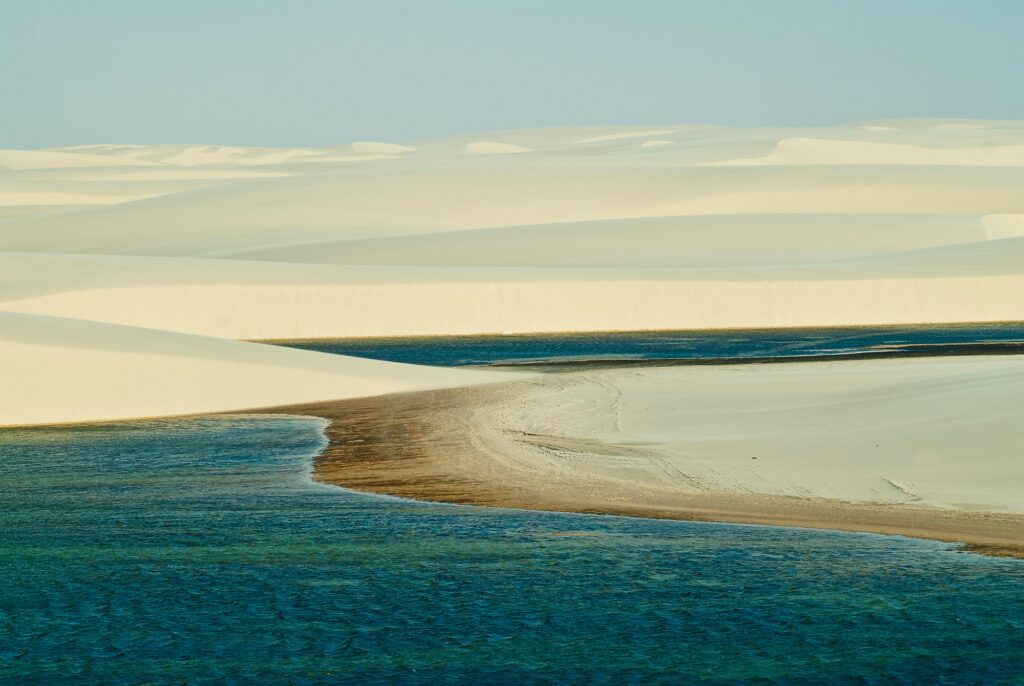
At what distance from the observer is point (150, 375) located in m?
23.6

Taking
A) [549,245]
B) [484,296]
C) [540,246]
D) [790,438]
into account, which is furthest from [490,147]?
[790,438]

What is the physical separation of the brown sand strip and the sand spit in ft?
0.09

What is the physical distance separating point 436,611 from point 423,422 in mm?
10398

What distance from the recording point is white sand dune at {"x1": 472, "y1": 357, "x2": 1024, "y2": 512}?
14891mm

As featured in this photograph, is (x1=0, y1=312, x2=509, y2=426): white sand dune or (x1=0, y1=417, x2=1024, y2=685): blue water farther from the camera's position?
(x1=0, y1=312, x2=509, y2=426): white sand dune

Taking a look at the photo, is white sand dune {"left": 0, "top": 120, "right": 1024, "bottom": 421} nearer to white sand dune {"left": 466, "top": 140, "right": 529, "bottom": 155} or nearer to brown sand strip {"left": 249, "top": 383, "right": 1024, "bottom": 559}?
brown sand strip {"left": 249, "top": 383, "right": 1024, "bottom": 559}

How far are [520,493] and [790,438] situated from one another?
399cm

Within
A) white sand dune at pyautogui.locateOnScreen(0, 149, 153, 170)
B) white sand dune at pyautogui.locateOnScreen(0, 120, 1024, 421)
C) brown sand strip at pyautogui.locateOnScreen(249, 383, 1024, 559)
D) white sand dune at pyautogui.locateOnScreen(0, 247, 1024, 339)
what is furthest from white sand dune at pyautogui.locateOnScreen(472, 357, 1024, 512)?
white sand dune at pyautogui.locateOnScreen(0, 149, 153, 170)

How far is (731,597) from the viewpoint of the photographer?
1098 centimetres

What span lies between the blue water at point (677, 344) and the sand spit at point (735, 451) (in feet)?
30.8

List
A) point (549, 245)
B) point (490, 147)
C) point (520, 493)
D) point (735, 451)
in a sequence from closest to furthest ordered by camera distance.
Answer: point (520, 493) < point (735, 451) < point (549, 245) < point (490, 147)

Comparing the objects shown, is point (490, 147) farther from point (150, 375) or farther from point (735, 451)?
point (735, 451)

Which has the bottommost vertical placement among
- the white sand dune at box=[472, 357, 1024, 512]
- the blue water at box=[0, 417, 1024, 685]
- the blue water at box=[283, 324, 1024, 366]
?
the blue water at box=[0, 417, 1024, 685]

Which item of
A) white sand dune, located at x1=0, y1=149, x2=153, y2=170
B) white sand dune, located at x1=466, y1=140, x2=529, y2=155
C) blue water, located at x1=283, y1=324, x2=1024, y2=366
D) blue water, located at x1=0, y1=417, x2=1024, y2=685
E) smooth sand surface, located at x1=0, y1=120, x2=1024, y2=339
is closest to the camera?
blue water, located at x1=0, y1=417, x2=1024, y2=685
